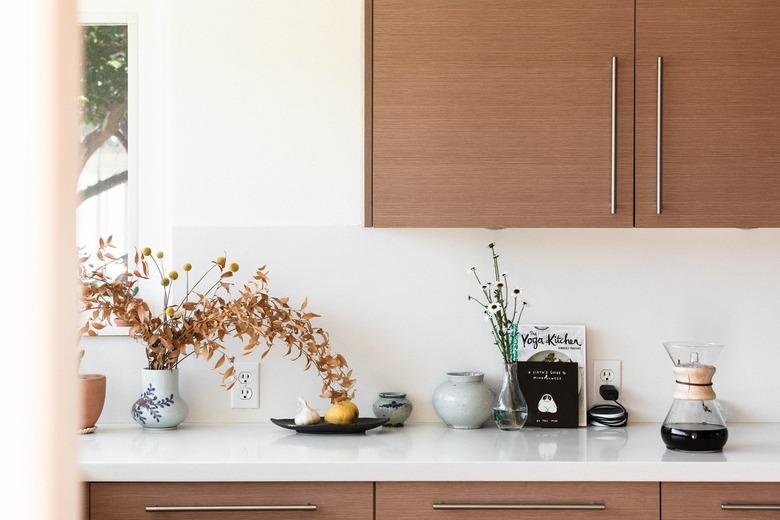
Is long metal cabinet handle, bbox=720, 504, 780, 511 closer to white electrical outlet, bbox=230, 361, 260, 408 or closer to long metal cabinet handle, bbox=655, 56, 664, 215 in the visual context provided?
long metal cabinet handle, bbox=655, 56, 664, 215

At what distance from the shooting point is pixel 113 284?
222cm

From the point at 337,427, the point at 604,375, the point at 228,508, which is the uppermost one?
the point at 604,375

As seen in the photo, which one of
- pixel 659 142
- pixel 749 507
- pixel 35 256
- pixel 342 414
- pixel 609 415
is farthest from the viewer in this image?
pixel 609 415

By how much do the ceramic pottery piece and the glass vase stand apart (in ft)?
0.12

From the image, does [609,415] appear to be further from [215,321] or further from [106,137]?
[106,137]

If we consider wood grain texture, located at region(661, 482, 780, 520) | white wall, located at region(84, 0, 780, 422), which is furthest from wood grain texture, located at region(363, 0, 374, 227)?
wood grain texture, located at region(661, 482, 780, 520)

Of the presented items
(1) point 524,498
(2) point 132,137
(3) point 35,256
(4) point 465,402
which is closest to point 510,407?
(4) point 465,402

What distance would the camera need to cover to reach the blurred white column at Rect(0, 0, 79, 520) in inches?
5.3

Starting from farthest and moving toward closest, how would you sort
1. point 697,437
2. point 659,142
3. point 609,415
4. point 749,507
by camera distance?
point 609,415
point 659,142
point 697,437
point 749,507

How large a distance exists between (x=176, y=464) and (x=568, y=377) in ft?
3.43

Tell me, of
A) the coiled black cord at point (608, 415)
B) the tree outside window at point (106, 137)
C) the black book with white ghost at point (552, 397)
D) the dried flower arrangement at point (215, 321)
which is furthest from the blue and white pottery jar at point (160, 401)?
the coiled black cord at point (608, 415)

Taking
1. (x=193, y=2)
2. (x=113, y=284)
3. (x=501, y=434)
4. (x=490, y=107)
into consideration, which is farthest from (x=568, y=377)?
(x=193, y=2)

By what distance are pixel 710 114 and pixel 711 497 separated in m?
0.90

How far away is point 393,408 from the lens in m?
2.27
